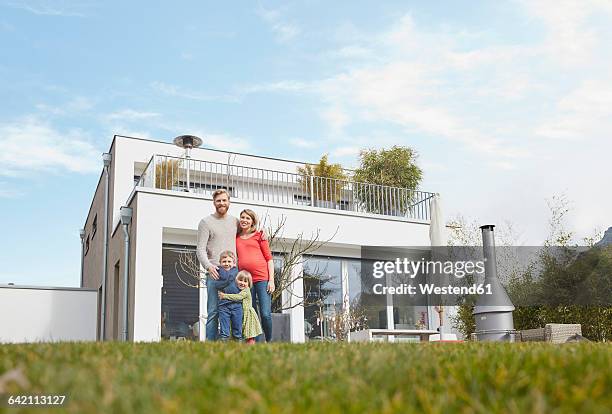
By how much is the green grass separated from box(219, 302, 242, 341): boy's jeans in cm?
368

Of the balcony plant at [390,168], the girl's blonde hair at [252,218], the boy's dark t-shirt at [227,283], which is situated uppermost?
the balcony plant at [390,168]

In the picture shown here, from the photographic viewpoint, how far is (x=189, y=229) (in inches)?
527

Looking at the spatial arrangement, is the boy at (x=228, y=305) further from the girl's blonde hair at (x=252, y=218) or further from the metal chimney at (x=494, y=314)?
the metal chimney at (x=494, y=314)

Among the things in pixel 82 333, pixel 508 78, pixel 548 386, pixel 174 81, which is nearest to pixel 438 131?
pixel 508 78

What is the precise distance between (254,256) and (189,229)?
6995 millimetres

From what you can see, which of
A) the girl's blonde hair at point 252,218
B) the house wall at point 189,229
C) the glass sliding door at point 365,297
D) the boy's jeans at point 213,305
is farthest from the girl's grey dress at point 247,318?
the glass sliding door at point 365,297

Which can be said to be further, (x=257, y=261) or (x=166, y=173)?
(x=166, y=173)

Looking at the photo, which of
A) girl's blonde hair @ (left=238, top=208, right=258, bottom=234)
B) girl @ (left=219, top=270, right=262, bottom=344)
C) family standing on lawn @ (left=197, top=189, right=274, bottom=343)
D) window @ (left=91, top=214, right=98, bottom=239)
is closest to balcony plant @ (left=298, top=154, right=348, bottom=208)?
window @ (left=91, top=214, right=98, bottom=239)

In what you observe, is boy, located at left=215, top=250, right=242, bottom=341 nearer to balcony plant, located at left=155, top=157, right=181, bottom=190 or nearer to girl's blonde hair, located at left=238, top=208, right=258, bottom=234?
girl's blonde hair, located at left=238, top=208, right=258, bottom=234

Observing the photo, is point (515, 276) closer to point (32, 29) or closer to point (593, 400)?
point (32, 29)

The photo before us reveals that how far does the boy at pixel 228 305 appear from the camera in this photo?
630 cm

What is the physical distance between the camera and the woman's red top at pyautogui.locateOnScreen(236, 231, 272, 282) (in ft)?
21.7

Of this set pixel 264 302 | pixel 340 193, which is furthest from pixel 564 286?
pixel 264 302

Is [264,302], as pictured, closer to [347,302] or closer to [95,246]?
[347,302]
